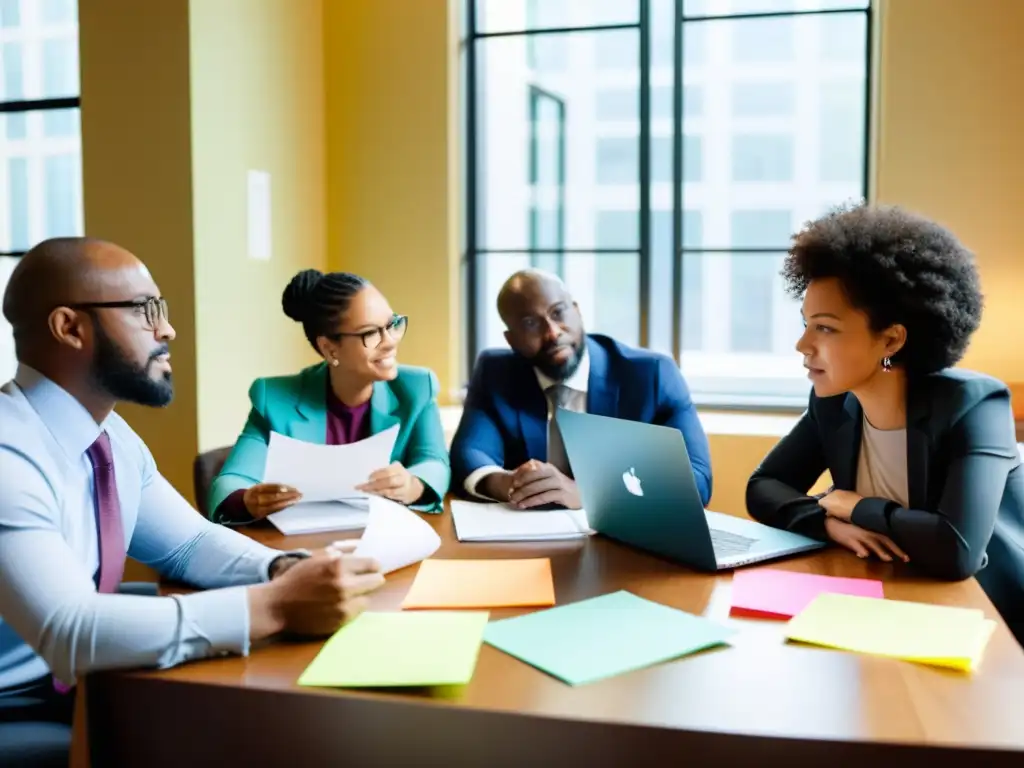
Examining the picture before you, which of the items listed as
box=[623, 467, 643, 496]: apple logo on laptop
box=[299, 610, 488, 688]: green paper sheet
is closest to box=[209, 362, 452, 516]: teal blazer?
box=[623, 467, 643, 496]: apple logo on laptop

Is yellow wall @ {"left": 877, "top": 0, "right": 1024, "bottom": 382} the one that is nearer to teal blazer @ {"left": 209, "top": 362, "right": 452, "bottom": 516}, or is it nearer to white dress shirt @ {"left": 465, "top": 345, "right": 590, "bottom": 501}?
white dress shirt @ {"left": 465, "top": 345, "right": 590, "bottom": 501}

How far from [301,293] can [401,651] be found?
1.36 m

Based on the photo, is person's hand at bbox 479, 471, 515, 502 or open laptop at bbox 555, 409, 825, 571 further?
person's hand at bbox 479, 471, 515, 502

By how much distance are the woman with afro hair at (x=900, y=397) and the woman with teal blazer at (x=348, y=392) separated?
0.82 m

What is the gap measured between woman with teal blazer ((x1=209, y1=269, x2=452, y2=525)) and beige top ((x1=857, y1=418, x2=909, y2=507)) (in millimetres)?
895

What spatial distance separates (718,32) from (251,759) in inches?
146

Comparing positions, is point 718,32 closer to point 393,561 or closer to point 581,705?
point 393,561

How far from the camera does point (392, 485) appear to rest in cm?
207

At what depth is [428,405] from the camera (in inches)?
96.4

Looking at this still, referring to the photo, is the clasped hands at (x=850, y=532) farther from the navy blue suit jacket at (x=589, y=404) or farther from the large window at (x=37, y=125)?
the large window at (x=37, y=125)

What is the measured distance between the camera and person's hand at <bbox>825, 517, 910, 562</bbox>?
1.71 m

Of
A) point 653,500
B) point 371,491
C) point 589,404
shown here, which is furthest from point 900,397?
point 371,491

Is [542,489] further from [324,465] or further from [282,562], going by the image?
[282,562]

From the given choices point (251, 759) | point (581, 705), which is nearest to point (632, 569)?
point (581, 705)
